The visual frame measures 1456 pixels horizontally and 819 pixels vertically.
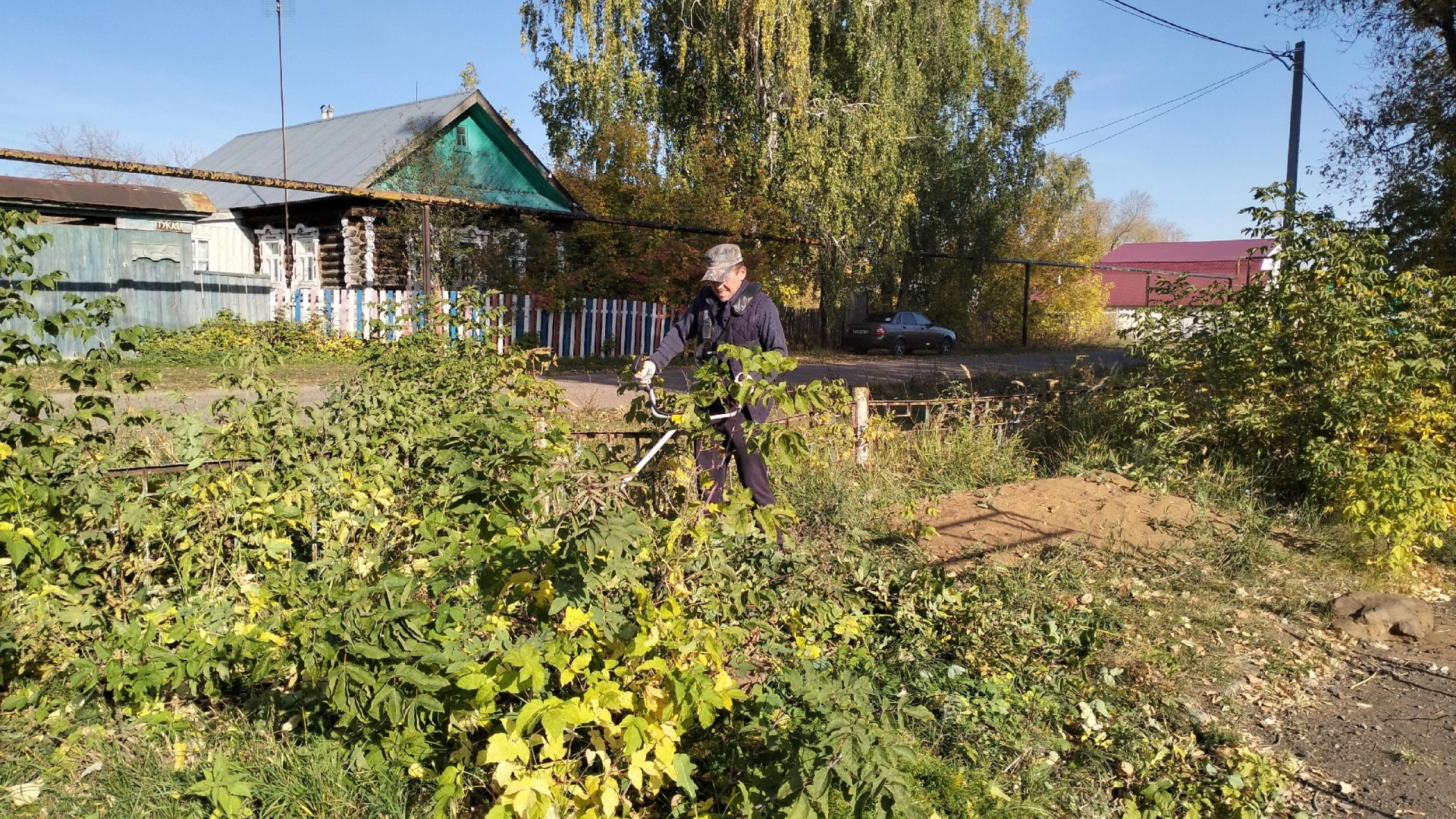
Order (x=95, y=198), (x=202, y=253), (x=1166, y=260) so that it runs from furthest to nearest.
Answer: (x=1166, y=260) → (x=202, y=253) → (x=95, y=198)

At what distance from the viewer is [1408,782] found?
3242mm

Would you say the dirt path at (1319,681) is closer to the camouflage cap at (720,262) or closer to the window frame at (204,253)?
the camouflage cap at (720,262)

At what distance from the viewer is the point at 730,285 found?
466 centimetres

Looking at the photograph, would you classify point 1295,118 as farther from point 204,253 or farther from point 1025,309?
point 204,253

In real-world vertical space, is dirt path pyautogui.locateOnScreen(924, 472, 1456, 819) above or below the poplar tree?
below

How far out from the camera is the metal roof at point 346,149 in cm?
2042

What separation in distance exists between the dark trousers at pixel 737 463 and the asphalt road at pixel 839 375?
30.0 inches

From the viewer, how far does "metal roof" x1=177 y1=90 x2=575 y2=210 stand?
20422 millimetres

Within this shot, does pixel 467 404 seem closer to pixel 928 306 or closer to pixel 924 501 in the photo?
pixel 924 501

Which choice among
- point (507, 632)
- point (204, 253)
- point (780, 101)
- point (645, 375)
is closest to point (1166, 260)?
point (780, 101)

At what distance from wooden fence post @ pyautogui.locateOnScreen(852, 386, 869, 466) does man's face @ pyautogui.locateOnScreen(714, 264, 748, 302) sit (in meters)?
1.97

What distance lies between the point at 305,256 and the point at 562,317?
7.54m

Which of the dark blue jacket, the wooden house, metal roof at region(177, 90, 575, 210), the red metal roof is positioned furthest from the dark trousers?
the red metal roof

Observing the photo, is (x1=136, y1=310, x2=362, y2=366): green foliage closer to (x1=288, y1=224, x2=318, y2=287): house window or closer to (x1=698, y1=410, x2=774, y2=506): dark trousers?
(x1=288, y1=224, x2=318, y2=287): house window
